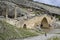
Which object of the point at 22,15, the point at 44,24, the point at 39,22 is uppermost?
the point at 22,15

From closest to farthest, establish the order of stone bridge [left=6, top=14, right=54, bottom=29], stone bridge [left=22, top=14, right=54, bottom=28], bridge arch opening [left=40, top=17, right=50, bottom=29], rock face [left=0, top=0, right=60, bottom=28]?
rock face [left=0, top=0, right=60, bottom=28] < stone bridge [left=6, top=14, right=54, bottom=29] < stone bridge [left=22, top=14, right=54, bottom=28] < bridge arch opening [left=40, top=17, right=50, bottom=29]

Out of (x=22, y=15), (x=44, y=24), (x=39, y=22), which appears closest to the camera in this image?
(x=22, y=15)

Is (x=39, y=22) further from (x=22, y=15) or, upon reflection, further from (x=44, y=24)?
(x=22, y=15)

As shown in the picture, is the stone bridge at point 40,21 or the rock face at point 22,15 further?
the stone bridge at point 40,21

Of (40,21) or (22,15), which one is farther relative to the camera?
(40,21)

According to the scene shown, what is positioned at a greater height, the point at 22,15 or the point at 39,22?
the point at 22,15

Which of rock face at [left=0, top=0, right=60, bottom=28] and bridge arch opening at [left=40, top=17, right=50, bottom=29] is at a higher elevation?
rock face at [left=0, top=0, right=60, bottom=28]

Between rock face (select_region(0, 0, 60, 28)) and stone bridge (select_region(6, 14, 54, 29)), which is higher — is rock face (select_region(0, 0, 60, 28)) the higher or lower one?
the higher one

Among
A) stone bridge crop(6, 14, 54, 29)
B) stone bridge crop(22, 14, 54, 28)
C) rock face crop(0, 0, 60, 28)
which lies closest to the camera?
rock face crop(0, 0, 60, 28)

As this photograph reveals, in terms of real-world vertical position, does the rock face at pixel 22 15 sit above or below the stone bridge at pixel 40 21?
above

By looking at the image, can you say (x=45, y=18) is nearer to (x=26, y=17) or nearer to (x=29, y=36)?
(x=26, y=17)

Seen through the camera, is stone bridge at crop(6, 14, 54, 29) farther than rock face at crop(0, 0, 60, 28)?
Yes

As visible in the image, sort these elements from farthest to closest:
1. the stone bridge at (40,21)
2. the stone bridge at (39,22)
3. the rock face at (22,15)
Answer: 1. the stone bridge at (40,21)
2. the stone bridge at (39,22)
3. the rock face at (22,15)

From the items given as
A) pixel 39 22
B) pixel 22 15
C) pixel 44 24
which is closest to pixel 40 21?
pixel 39 22
